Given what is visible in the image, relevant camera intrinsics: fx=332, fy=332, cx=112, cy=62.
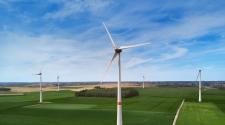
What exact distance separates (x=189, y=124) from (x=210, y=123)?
2697mm

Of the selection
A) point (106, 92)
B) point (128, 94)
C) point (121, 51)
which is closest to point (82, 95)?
point (106, 92)

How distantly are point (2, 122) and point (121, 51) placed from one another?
18.9 m

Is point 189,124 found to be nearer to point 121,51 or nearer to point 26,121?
point 121,51

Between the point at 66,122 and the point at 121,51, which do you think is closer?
the point at 121,51

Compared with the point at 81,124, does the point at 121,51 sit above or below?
above

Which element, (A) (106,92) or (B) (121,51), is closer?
(B) (121,51)

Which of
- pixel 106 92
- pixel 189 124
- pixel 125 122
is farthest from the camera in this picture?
pixel 106 92

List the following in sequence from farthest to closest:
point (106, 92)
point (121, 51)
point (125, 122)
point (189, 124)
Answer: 1. point (106, 92)
2. point (125, 122)
3. point (189, 124)
4. point (121, 51)

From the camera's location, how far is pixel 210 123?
3681 centimetres

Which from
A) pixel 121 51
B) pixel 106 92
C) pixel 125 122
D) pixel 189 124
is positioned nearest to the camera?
pixel 121 51

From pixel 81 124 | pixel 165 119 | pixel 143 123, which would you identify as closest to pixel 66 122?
pixel 81 124

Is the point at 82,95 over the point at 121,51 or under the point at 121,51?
under

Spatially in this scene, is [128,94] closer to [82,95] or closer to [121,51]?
[82,95]

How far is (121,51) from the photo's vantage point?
27.9m
